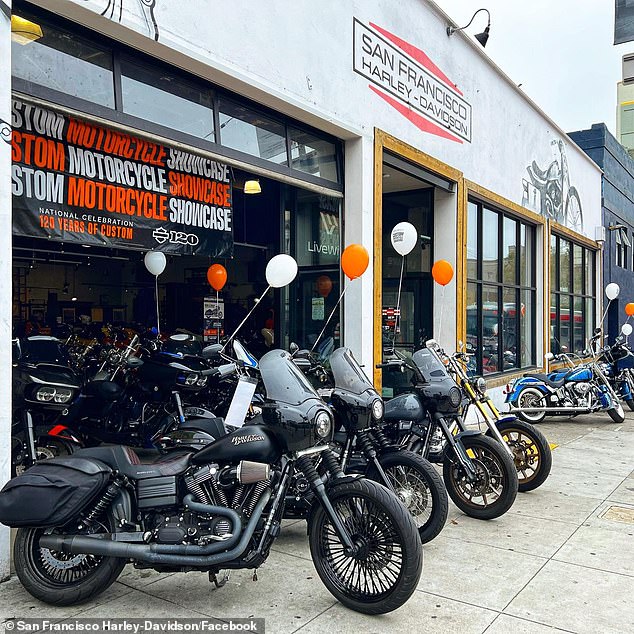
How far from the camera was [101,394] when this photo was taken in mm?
6461

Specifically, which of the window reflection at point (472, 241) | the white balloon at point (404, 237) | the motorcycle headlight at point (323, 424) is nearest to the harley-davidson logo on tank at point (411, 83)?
the window reflection at point (472, 241)

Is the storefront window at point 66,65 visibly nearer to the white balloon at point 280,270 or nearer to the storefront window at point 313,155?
the white balloon at point 280,270

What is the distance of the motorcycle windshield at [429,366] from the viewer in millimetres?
4996

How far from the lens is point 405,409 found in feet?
15.6

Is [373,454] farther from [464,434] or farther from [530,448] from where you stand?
[530,448]

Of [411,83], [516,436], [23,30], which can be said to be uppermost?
[411,83]

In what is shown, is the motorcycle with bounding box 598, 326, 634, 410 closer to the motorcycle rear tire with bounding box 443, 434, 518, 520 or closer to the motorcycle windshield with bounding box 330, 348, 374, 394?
the motorcycle rear tire with bounding box 443, 434, 518, 520

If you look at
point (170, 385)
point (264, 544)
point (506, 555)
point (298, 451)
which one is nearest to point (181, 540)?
point (264, 544)

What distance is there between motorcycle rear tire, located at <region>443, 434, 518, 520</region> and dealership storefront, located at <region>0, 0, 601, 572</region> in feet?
8.35

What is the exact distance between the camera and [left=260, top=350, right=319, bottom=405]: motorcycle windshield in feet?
11.5

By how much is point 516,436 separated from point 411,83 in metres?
4.90

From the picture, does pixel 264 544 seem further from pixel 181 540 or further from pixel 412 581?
pixel 412 581

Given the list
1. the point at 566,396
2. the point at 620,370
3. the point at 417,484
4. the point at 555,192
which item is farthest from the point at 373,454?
the point at 555,192

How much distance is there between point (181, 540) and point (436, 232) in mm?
7569
